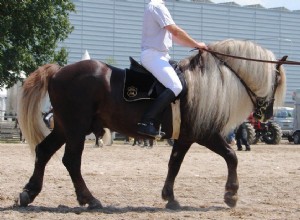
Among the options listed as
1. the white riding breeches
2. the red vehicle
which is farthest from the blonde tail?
the red vehicle

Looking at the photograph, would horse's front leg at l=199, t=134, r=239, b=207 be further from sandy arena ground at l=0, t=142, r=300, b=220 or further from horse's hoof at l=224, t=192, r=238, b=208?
sandy arena ground at l=0, t=142, r=300, b=220

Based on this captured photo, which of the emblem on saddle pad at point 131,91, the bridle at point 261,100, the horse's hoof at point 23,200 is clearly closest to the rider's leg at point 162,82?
the emblem on saddle pad at point 131,91

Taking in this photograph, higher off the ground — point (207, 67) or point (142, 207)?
point (207, 67)

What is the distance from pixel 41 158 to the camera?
884 cm

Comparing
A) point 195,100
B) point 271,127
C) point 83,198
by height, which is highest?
point 195,100

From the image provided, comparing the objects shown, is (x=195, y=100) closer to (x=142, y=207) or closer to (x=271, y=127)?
(x=142, y=207)

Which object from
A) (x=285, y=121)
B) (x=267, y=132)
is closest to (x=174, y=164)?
(x=267, y=132)

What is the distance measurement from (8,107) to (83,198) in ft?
107

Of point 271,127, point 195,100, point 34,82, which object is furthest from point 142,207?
point 271,127

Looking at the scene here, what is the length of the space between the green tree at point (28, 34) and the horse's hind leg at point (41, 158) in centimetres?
2621

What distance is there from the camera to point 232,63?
899 centimetres

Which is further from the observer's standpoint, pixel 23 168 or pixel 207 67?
pixel 23 168

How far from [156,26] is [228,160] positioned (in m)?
2.05

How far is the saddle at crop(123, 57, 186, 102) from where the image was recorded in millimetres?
8539
